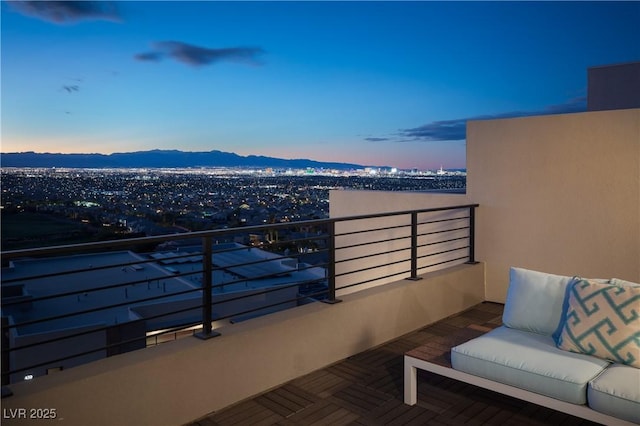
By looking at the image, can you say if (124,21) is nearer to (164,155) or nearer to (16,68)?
(16,68)

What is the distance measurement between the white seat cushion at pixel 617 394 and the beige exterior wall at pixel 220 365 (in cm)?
190

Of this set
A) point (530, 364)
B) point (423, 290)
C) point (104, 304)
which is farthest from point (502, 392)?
point (104, 304)

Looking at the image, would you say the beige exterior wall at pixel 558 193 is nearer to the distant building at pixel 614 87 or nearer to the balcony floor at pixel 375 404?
the balcony floor at pixel 375 404

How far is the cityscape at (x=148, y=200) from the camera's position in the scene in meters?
7.00

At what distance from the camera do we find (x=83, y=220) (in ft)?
25.7

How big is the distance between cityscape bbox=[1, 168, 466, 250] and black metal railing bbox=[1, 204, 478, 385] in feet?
1.74

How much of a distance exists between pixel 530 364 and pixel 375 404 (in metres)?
1.00

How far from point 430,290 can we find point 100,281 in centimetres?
1165

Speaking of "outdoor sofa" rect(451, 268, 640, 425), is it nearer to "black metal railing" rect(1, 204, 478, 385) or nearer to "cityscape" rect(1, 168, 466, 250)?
"black metal railing" rect(1, 204, 478, 385)

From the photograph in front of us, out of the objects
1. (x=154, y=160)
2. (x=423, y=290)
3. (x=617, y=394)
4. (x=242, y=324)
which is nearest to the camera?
(x=617, y=394)

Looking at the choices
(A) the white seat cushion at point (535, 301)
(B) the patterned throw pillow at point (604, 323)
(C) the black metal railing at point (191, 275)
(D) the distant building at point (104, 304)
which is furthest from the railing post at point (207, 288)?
(D) the distant building at point (104, 304)

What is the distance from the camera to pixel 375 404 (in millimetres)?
3268

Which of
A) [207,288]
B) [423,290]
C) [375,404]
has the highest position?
[207,288]

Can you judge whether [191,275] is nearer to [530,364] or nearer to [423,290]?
[423,290]
